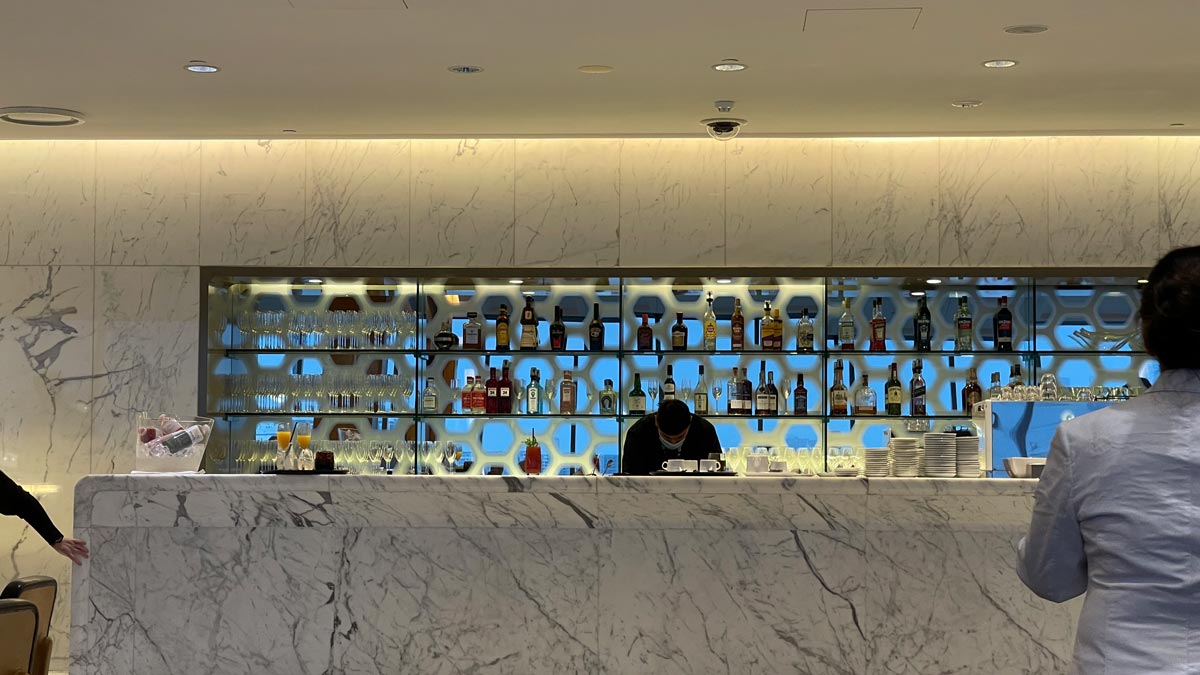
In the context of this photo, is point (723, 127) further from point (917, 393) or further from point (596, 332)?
point (917, 393)

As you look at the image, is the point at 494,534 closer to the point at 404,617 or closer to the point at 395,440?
the point at 404,617

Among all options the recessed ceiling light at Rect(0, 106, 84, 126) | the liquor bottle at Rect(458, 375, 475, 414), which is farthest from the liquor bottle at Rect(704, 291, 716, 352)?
the recessed ceiling light at Rect(0, 106, 84, 126)

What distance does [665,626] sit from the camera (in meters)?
4.57

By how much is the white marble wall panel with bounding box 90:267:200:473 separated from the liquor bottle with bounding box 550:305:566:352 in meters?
1.89

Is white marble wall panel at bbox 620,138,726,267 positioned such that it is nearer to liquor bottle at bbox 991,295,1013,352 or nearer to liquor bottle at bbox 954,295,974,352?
liquor bottle at bbox 954,295,974,352

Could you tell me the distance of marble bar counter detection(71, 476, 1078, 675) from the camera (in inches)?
179

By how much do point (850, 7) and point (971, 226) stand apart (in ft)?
8.90

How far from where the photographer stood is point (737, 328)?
7.02 metres

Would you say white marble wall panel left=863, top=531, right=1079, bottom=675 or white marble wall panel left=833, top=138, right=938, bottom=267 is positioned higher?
white marble wall panel left=833, top=138, right=938, bottom=267

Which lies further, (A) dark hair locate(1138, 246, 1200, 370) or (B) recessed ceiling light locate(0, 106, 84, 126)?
(B) recessed ceiling light locate(0, 106, 84, 126)

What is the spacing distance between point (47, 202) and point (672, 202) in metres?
3.36

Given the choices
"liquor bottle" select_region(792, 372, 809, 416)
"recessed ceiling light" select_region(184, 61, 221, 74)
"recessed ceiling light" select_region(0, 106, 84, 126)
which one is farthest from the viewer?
"liquor bottle" select_region(792, 372, 809, 416)

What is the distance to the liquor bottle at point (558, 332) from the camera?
7047 mm

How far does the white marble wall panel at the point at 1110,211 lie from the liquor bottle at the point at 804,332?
1279 millimetres
